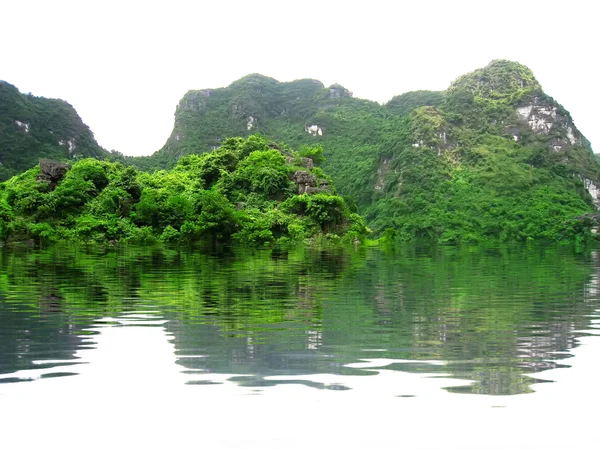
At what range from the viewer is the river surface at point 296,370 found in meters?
4.58

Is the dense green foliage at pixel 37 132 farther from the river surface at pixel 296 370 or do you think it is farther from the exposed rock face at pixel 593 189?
the exposed rock face at pixel 593 189

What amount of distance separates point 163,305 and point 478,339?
19.4 ft

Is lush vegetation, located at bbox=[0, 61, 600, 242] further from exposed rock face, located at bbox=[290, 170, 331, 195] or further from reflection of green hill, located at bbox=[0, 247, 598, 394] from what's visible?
reflection of green hill, located at bbox=[0, 247, 598, 394]

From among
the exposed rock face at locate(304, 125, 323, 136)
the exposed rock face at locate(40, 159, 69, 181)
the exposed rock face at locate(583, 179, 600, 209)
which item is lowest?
the exposed rock face at locate(40, 159, 69, 181)

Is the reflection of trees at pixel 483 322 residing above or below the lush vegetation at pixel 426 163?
below


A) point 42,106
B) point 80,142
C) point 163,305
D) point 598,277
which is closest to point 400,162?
point 80,142

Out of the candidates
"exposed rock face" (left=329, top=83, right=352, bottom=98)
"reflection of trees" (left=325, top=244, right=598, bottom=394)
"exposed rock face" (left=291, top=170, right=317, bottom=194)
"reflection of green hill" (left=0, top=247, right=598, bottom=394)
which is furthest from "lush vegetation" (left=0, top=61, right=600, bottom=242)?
"reflection of trees" (left=325, top=244, right=598, bottom=394)

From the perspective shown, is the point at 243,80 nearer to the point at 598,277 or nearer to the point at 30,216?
the point at 30,216

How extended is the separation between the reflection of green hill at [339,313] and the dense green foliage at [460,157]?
41.7 m

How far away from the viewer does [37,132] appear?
95.7 meters

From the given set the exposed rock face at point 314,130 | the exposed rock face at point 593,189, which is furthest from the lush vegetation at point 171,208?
the exposed rock face at point 314,130

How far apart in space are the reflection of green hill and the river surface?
0.15 ft

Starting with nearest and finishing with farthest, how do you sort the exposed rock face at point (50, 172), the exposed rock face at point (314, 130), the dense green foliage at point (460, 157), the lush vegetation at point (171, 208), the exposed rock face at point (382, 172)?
the lush vegetation at point (171, 208)
the exposed rock face at point (50, 172)
the dense green foliage at point (460, 157)
the exposed rock face at point (382, 172)
the exposed rock face at point (314, 130)

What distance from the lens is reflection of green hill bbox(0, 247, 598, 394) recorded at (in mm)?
6707
